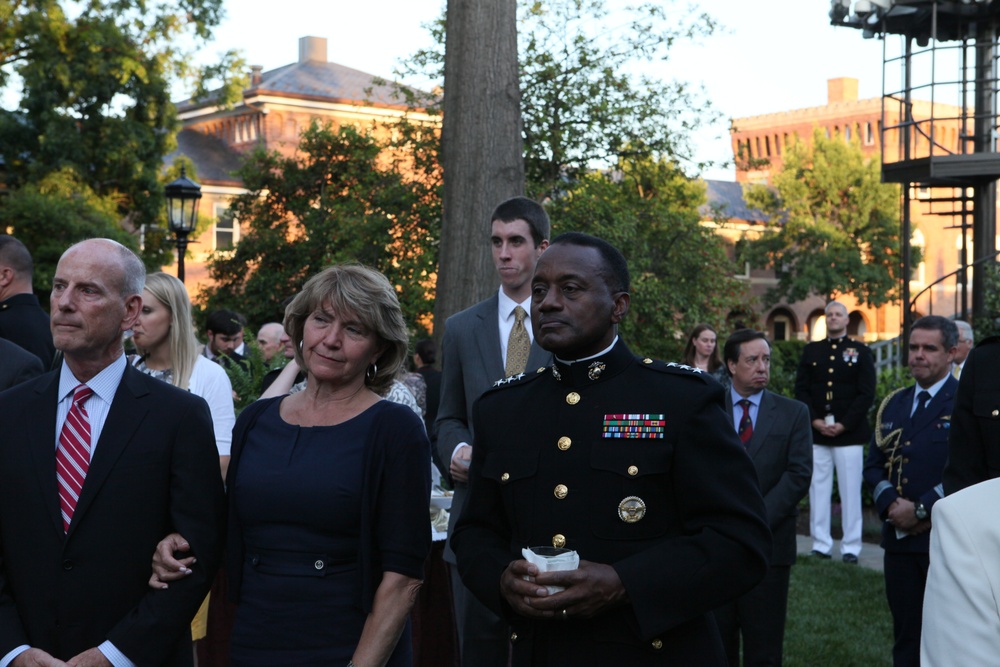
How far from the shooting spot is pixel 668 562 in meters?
3.18

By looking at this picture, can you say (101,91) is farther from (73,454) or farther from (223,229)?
(73,454)

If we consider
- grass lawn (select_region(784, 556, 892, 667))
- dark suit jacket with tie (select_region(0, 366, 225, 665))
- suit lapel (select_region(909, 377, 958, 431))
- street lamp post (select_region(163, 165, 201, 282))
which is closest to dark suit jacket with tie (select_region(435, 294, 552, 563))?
dark suit jacket with tie (select_region(0, 366, 225, 665))

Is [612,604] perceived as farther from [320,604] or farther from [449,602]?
[449,602]

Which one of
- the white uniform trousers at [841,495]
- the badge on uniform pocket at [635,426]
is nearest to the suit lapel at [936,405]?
the badge on uniform pocket at [635,426]

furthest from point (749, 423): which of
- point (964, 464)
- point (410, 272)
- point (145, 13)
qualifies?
point (145, 13)

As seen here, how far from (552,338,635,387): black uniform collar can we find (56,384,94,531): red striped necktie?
151 cm

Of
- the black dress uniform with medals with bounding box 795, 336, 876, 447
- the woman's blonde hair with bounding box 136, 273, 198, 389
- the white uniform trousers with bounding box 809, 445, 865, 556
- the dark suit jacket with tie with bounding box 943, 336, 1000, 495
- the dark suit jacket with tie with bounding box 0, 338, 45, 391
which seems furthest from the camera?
the black dress uniform with medals with bounding box 795, 336, 876, 447

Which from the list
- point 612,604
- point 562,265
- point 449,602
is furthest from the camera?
point 449,602

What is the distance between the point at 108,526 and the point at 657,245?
23915 millimetres

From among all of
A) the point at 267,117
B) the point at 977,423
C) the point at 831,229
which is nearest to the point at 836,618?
the point at 977,423

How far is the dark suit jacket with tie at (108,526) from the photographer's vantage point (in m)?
3.59

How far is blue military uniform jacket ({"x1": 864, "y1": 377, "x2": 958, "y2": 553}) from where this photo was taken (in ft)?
22.4

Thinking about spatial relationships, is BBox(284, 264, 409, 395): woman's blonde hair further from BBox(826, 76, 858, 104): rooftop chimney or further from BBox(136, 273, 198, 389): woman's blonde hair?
BBox(826, 76, 858, 104): rooftop chimney

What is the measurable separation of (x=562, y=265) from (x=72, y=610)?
180cm
